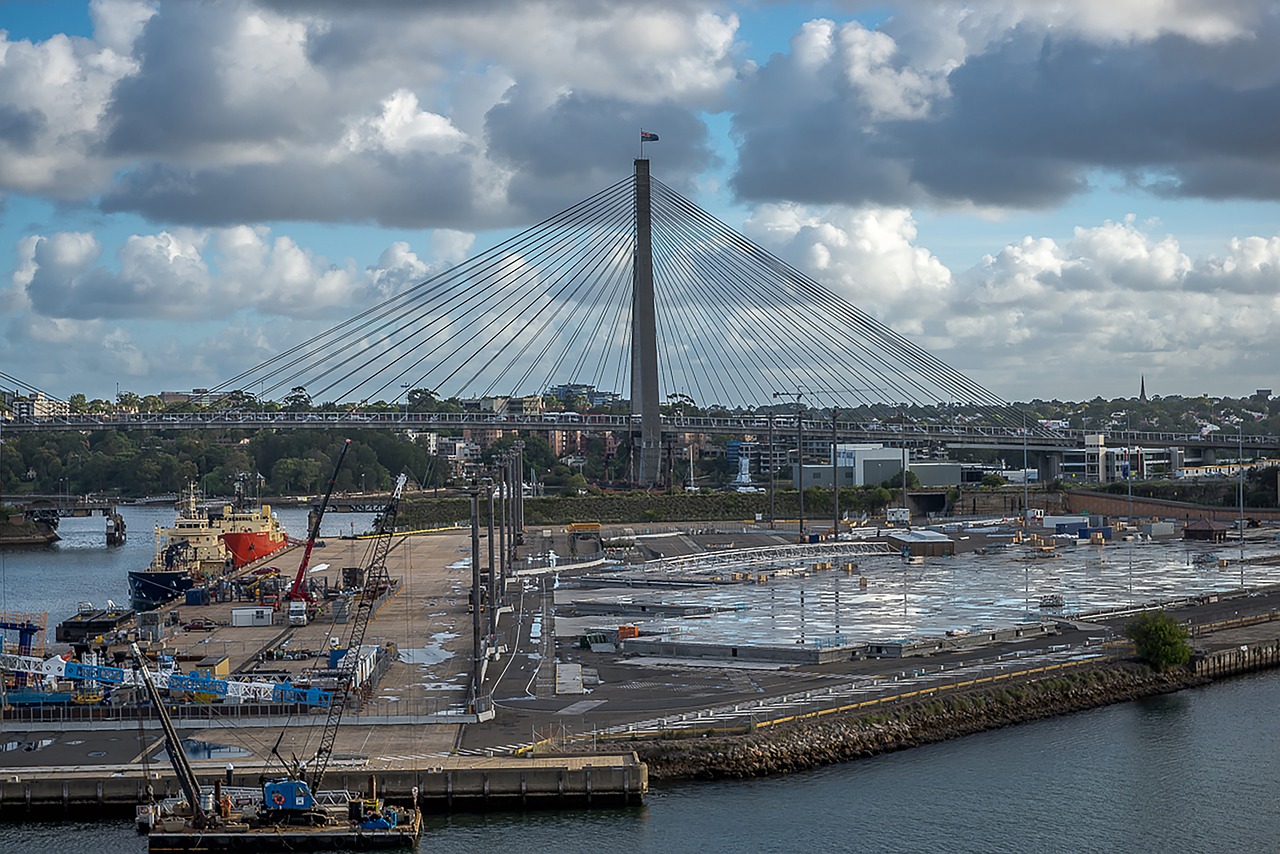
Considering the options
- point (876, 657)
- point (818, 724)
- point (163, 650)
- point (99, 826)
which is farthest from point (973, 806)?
point (163, 650)

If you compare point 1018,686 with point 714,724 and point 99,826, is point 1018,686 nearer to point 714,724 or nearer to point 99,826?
point 714,724

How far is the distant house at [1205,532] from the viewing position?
1877 inches

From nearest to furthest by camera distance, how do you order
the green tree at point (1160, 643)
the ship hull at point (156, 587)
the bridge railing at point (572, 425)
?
the green tree at point (1160, 643) < the ship hull at point (156, 587) < the bridge railing at point (572, 425)

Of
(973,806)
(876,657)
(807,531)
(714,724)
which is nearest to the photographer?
(973,806)

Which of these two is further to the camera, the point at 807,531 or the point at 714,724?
the point at 807,531

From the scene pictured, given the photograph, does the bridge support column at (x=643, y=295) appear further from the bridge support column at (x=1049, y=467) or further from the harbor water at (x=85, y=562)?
the bridge support column at (x=1049, y=467)

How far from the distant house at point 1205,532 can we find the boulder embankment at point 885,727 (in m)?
24.3

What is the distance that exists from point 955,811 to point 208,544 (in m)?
33.7

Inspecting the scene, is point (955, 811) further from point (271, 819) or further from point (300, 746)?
point (300, 746)

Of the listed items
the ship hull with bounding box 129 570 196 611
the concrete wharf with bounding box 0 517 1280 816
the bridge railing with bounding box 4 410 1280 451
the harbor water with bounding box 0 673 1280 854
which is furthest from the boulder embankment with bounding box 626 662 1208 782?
the bridge railing with bounding box 4 410 1280 451

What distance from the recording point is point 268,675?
75.6ft

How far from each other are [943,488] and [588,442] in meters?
45.9

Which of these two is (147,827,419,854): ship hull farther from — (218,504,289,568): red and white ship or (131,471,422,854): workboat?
(218,504,289,568): red and white ship

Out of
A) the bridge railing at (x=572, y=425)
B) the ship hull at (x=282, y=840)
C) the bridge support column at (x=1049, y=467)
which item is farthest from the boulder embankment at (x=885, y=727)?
the bridge support column at (x=1049, y=467)
